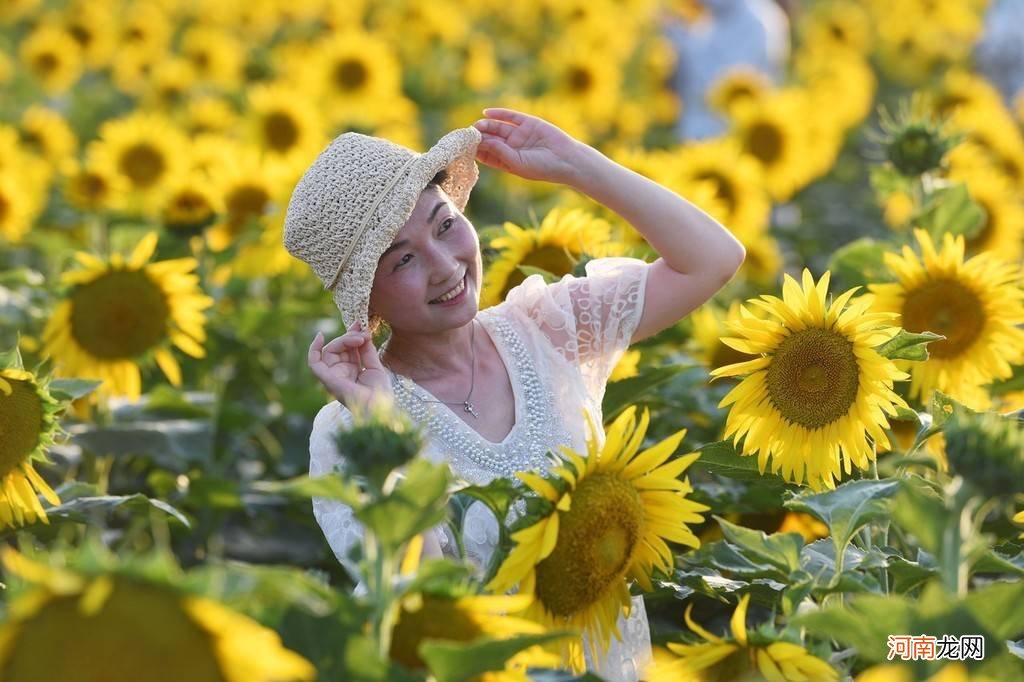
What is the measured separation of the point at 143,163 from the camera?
171 inches

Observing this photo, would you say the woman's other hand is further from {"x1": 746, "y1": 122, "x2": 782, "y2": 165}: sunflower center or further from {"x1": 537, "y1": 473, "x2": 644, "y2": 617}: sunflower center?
{"x1": 746, "y1": 122, "x2": 782, "y2": 165}: sunflower center

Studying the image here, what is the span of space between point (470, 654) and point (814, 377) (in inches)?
32.3

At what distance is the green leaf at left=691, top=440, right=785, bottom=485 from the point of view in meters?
1.97

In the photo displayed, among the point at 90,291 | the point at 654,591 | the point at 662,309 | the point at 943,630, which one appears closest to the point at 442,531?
the point at 654,591

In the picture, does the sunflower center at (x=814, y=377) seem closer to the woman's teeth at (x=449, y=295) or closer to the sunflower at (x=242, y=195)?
the woman's teeth at (x=449, y=295)

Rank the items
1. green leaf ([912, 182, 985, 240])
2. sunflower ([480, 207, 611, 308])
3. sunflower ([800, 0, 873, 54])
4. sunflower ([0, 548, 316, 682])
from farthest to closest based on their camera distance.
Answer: sunflower ([800, 0, 873, 54]), green leaf ([912, 182, 985, 240]), sunflower ([480, 207, 611, 308]), sunflower ([0, 548, 316, 682])

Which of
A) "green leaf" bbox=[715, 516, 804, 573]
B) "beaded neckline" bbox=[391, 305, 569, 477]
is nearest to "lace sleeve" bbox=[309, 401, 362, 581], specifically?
"beaded neckline" bbox=[391, 305, 569, 477]

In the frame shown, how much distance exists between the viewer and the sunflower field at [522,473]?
3.97ft

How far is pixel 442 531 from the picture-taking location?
1883 millimetres

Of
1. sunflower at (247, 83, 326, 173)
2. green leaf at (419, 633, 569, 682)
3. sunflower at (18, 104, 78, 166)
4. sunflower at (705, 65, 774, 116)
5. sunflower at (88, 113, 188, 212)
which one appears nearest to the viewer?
green leaf at (419, 633, 569, 682)

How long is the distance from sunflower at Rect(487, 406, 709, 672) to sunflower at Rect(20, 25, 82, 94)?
16.5 feet

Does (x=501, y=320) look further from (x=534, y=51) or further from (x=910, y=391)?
(x=534, y=51)

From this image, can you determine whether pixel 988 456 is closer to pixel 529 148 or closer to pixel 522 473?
pixel 522 473

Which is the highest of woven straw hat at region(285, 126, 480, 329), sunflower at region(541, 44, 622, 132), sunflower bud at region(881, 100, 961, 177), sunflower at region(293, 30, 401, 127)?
sunflower at region(541, 44, 622, 132)
